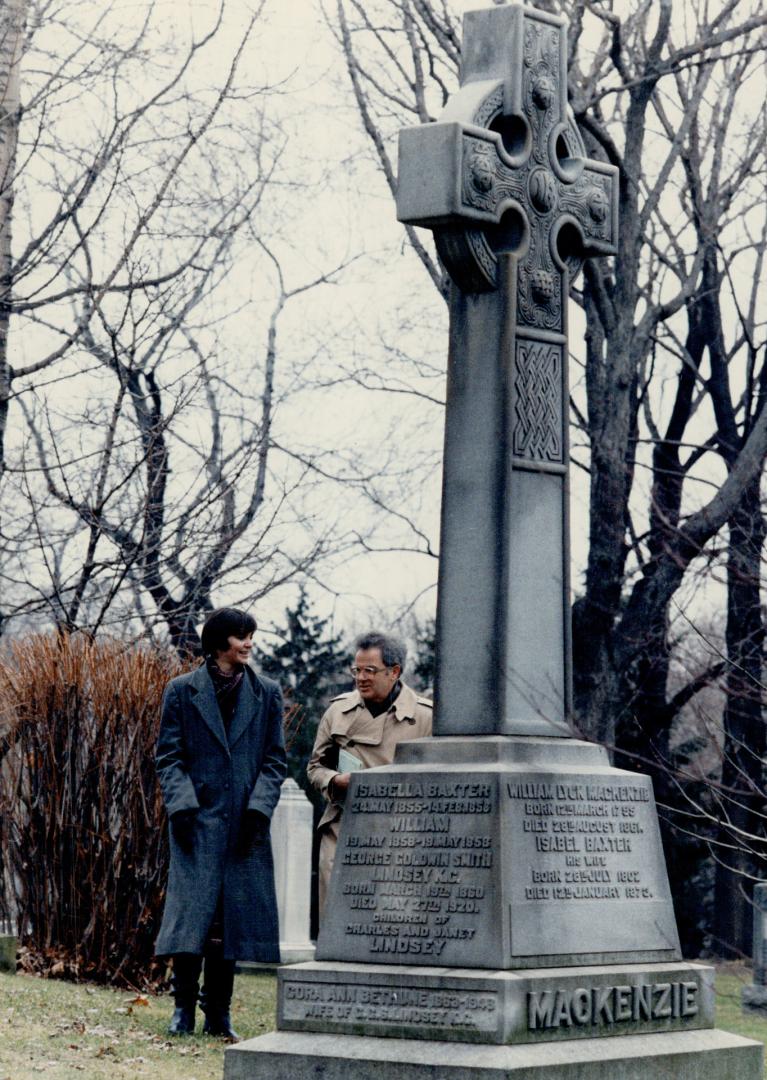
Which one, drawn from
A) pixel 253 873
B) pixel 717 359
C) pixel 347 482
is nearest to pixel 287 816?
pixel 253 873

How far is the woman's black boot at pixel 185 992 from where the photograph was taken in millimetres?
9312

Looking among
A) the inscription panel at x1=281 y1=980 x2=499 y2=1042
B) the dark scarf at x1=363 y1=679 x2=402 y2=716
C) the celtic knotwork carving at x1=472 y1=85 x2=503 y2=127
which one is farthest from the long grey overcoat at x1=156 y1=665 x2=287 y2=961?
the celtic knotwork carving at x1=472 y1=85 x2=503 y2=127

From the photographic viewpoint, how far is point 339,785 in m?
8.75

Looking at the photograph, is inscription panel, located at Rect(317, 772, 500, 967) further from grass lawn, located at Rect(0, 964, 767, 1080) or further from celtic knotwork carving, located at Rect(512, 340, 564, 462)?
celtic knotwork carving, located at Rect(512, 340, 564, 462)

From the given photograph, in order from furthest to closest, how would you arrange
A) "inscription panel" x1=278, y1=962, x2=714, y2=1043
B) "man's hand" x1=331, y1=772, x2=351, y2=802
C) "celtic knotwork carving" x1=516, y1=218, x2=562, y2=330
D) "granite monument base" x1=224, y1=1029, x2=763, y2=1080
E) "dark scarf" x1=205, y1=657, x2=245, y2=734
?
"dark scarf" x1=205, y1=657, x2=245, y2=734 < "man's hand" x1=331, y1=772, x2=351, y2=802 < "celtic knotwork carving" x1=516, y1=218, x2=562, y2=330 < "inscription panel" x1=278, y1=962, x2=714, y2=1043 < "granite monument base" x1=224, y1=1029, x2=763, y2=1080

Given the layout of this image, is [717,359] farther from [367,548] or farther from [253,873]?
[253,873]

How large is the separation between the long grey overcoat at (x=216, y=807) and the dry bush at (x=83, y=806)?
8.26 feet

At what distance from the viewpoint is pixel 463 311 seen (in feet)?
25.7

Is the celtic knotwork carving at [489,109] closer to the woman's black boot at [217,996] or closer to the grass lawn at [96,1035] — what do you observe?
the grass lawn at [96,1035]

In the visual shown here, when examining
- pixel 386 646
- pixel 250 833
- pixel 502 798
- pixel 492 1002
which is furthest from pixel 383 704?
pixel 492 1002

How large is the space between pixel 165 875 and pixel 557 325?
526 centimetres

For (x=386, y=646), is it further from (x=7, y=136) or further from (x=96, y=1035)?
(x=7, y=136)

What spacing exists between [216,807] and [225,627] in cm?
85

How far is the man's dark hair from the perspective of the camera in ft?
30.2
